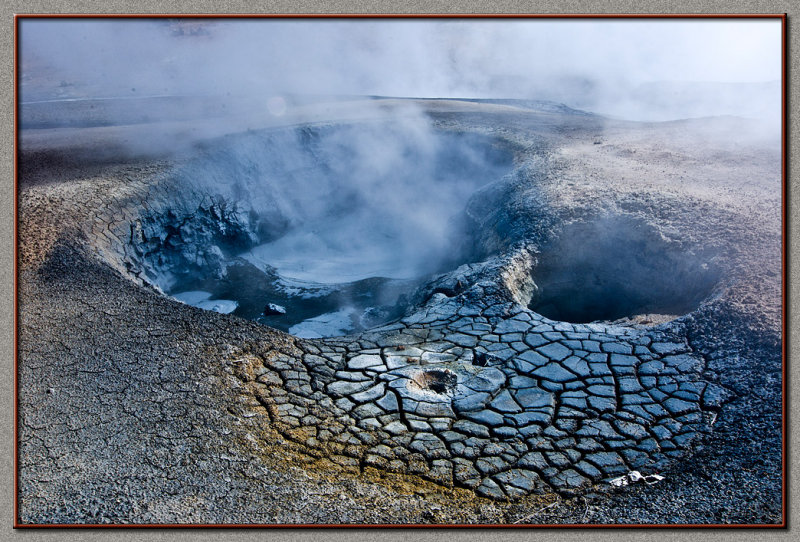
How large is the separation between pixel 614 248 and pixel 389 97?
6134 millimetres

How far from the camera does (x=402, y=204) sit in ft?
25.4

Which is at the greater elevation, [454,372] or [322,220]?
[454,372]

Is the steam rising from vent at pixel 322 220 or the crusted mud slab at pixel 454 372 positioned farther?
the steam rising from vent at pixel 322 220

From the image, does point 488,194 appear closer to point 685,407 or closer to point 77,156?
point 685,407

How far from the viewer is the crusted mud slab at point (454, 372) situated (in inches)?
97.0

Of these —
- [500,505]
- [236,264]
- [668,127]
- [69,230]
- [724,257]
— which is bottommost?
[236,264]

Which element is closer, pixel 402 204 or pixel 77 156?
pixel 77 156

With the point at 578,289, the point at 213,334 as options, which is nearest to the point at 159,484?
the point at 213,334

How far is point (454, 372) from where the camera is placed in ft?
11.7

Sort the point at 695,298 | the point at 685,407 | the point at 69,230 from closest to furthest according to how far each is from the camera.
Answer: the point at 685,407 → the point at 695,298 → the point at 69,230

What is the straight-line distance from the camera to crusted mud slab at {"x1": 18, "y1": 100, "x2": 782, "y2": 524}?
97.0 inches

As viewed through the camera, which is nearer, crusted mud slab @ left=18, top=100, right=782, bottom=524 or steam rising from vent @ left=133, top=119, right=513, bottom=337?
crusted mud slab @ left=18, top=100, right=782, bottom=524

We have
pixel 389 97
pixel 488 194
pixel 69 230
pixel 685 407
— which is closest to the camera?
pixel 685 407

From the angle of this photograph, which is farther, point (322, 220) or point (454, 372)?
point (322, 220)
